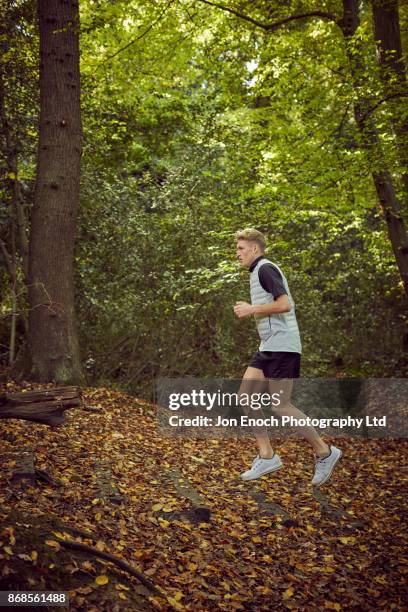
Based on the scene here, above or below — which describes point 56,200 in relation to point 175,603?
above

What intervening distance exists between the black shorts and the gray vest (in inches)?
2.0

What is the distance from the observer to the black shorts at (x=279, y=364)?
5.19m

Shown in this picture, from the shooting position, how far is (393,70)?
861 cm

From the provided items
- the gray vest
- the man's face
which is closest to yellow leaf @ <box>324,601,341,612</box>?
the gray vest

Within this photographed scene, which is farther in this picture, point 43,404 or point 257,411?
point 257,411

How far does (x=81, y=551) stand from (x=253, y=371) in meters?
2.20

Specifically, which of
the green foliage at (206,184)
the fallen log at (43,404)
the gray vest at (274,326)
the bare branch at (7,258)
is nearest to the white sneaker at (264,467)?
the gray vest at (274,326)

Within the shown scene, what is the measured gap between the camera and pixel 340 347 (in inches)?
533

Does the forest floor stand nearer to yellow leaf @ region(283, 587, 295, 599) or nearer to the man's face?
yellow leaf @ region(283, 587, 295, 599)

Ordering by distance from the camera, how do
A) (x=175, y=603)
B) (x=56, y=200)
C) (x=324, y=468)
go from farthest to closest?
(x=56, y=200) < (x=324, y=468) < (x=175, y=603)

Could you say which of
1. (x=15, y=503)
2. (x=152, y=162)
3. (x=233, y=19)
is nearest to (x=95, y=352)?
(x=152, y=162)

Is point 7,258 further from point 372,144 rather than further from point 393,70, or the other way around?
point 393,70

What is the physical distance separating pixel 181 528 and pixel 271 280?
85.2 inches

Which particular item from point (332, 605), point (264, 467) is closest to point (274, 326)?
point (264, 467)
